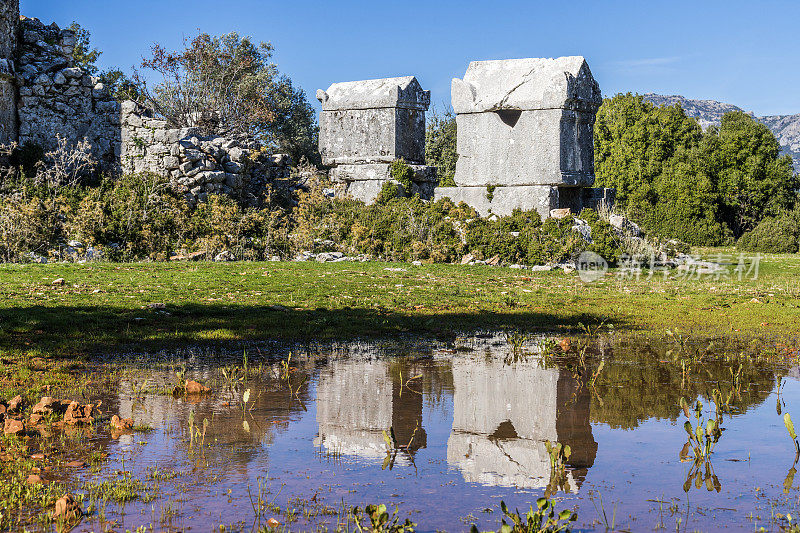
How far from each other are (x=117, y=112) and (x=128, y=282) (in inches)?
488

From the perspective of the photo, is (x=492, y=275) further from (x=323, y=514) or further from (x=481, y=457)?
(x=323, y=514)

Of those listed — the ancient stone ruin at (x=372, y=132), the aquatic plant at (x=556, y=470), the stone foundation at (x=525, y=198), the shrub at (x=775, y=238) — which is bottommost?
the aquatic plant at (x=556, y=470)

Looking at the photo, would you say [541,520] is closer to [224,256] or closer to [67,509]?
[67,509]

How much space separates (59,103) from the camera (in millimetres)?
21781

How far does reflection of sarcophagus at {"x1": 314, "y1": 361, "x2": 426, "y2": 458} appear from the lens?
15.3 feet

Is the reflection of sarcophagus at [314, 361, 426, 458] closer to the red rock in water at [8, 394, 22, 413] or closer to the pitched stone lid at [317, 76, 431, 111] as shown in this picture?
the red rock in water at [8, 394, 22, 413]

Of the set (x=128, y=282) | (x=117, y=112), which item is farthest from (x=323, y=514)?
(x=117, y=112)

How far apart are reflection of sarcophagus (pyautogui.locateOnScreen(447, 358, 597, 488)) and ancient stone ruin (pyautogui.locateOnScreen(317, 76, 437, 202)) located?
1394 centimetres

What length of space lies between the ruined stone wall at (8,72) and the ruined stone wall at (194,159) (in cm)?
276

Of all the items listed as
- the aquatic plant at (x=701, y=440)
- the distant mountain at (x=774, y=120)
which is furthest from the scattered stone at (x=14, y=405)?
the distant mountain at (x=774, y=120)

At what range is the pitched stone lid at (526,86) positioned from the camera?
17.1m

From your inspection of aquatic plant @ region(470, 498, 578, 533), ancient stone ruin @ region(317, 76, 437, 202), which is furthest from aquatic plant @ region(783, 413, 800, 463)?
ancient stone ruin @ region(317, 76, 437, 202)

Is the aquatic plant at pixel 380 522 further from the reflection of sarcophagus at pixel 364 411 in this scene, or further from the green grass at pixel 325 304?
the green grass at pixel 325 304

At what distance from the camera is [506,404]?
5.64m
